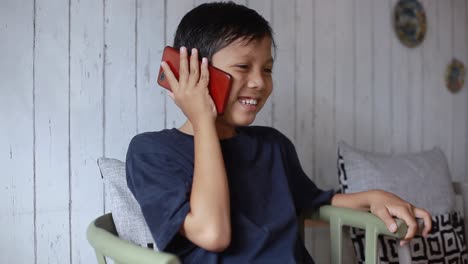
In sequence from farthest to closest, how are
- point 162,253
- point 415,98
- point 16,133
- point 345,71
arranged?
1. point 415,98
2. point 345,71
3. point 16,133
4. point 162,253

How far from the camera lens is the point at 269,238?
0.91 meters

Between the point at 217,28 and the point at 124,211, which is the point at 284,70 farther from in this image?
the point at 124,211

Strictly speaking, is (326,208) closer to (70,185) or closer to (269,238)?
(269,238)

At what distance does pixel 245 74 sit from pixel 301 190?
352mm

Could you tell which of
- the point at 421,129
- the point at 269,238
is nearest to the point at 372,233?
the point at 269,238

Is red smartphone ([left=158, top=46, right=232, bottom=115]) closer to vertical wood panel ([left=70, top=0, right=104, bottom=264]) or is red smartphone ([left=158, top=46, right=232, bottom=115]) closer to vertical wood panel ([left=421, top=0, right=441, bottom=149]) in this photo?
vertical wood panel ([left=70, top=0, right=104, bottom=264])

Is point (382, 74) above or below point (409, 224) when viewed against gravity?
above

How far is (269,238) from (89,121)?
57 cm

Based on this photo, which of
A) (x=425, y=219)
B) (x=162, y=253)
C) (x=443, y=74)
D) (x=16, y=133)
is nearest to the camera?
(x=162, y=253)

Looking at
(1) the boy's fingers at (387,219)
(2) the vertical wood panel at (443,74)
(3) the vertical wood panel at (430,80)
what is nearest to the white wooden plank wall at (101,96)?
(3) the vertical wood panel at (430,80)

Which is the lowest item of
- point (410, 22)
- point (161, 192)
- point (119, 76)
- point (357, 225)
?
point (357, 225)

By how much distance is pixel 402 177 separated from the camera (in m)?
1.50

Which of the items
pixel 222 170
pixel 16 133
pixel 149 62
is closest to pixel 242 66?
pixel 222 170

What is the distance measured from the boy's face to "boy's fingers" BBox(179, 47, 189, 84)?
0.22 ft
